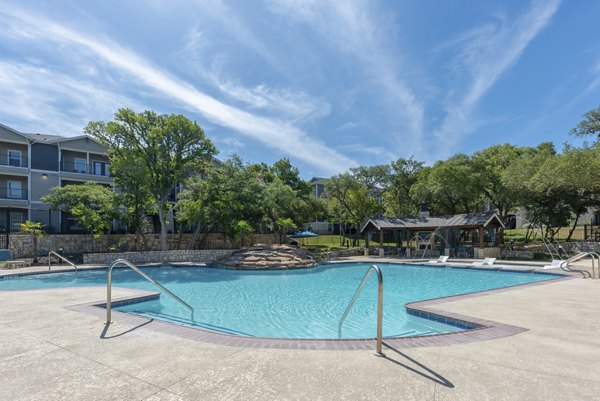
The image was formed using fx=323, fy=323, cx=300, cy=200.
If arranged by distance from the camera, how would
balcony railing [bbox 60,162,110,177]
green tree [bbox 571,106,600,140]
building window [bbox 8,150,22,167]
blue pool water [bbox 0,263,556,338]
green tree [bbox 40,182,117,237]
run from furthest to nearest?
balcony railing [bbox 60,162,110,177] → green tree [bbox 571,106,600,140] → building window [bbox 8,150,22,167] → green tree [bbox 40,182,117,237] → blue pool water [bbox 0,263,556,338]

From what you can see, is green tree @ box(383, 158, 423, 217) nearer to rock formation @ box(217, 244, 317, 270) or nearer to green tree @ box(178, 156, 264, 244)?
green tree @ box(178, 156, 264, 244)

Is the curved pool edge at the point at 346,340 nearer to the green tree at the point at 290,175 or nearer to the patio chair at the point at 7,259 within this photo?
the patio chair at the point at 7,259

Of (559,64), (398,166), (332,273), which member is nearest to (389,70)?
(559,64)

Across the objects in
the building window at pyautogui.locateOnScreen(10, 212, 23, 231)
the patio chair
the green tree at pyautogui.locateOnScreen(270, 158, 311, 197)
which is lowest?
the patio chair

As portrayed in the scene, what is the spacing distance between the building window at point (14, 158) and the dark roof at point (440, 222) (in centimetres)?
2782

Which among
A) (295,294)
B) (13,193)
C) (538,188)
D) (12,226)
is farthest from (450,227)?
(13,193)

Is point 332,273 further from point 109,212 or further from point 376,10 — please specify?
point 109,212

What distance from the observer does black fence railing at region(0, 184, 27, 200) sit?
80.2 feet

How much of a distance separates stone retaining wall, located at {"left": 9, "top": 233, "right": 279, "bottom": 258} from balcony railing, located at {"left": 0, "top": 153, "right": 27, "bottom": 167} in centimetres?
773

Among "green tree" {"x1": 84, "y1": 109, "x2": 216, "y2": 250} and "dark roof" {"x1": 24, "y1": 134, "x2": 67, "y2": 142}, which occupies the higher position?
"dark roof" {"x1": 24, "y1": 134, "x2": 67, "y2": 142}

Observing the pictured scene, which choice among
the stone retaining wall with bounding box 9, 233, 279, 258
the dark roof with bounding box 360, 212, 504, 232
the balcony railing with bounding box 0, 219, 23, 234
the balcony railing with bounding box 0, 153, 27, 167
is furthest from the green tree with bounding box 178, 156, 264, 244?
the balcony railing with bounding box 0, 153, 27, 167

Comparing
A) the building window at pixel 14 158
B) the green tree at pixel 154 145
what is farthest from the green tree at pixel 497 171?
the building window at pixel 14 158

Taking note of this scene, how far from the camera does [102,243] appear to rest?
2322cm

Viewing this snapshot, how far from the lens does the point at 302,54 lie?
52.7 ft
